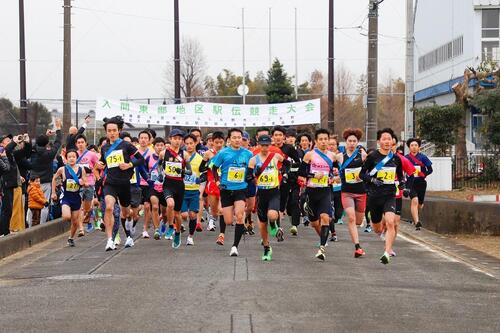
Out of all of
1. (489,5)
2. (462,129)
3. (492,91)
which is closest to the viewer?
(492,91)

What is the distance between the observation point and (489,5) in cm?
5072

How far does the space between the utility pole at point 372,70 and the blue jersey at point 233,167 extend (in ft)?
45.0

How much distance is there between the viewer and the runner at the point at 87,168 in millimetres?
18828

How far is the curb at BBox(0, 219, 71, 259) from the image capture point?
16188 millimetres

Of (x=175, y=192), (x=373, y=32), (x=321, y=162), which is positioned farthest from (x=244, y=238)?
(x=373, y=32)

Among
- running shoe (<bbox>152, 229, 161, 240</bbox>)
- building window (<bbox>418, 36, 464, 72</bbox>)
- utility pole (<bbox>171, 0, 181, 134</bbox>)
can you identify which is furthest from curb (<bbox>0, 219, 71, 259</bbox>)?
building window (<bbox>418, 36, 464, 72</bbox>)

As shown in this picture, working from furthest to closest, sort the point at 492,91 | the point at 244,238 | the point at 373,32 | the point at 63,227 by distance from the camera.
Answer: the point at 492,91 < the point at 373,32 < the point at 63,227 < the point at 244,238

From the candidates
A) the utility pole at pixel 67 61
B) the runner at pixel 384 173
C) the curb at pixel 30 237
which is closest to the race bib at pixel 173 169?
the curb at pixel 30 237

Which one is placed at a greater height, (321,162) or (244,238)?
(321,162)

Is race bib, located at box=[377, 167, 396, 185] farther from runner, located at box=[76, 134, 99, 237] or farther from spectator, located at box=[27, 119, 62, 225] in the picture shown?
spectator, located at box=[27, 119, 62, 225]

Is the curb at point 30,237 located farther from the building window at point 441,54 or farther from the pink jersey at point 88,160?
the building window at point 441,54

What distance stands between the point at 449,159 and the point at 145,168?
21.2 metres

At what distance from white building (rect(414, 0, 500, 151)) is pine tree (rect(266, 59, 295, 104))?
9.37m

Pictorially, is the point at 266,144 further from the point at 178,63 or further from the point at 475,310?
the point at 178,63
